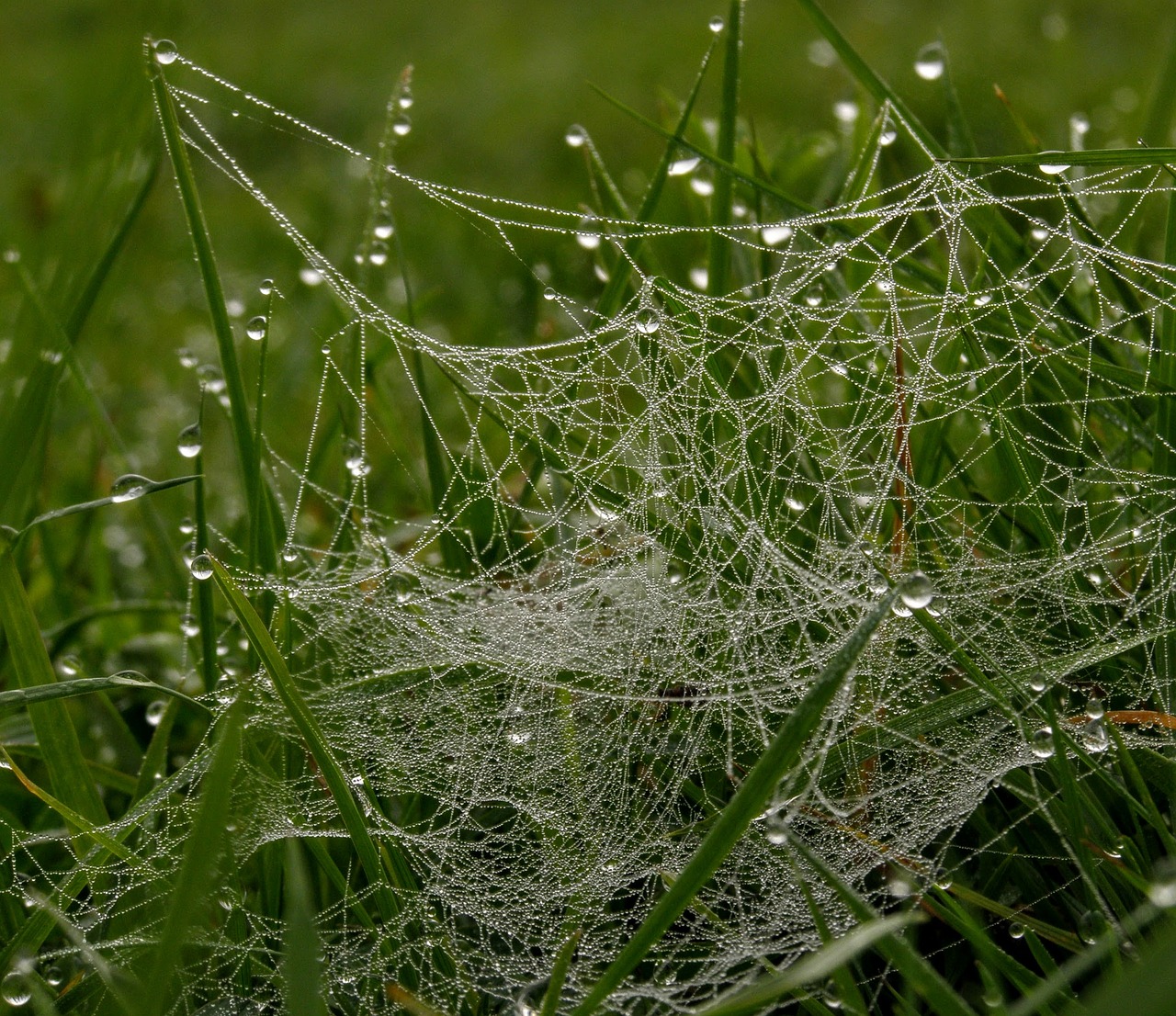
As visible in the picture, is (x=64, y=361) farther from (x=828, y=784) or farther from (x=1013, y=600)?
(x=1013, y=600)

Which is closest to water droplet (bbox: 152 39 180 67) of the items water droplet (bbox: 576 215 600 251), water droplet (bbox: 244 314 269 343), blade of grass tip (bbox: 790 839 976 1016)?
water droplet (bbox: 244 314 269 343)

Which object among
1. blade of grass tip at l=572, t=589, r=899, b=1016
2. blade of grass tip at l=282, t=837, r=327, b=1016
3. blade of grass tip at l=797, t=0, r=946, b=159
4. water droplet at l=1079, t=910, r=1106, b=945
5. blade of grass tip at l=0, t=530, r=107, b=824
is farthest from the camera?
blade of grass tip at l=797, t=0, r=946, b=159

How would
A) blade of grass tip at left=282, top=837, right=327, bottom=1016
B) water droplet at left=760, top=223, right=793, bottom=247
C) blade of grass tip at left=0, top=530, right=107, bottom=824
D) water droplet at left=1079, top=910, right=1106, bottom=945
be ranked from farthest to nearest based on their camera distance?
water droplet at left=760, top=223, right=793, bottom=247 → blade of grass tip at left=0, top=530, right=107, bottom=824 → water droplet at left=1079, top=910, right=1106, bottom=945 → blade of grass tip at left=282, top=837, right=327, bottom=1016

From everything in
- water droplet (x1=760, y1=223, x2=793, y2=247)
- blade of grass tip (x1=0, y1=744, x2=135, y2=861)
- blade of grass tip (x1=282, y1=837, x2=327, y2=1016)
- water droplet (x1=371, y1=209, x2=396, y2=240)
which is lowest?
blade of grass tip (x1=0, y1=744, x2=135, y2=861)

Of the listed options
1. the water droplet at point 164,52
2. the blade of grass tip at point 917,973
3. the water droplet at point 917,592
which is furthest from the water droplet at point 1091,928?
the water droplet at point 164,52

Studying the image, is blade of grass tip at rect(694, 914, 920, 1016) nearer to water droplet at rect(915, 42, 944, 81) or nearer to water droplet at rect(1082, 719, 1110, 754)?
water droplet at rect(1082, 719, 1110, 754)

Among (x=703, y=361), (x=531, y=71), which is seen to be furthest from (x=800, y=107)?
(x=703, y=361)

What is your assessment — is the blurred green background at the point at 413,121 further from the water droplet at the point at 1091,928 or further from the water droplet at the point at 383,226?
the water droplet at the point at 1091,928

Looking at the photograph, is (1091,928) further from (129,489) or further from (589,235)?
(129,489)
